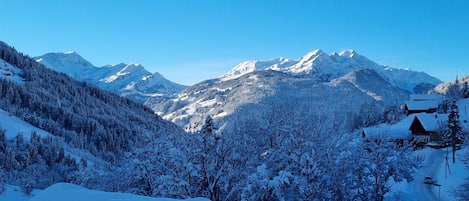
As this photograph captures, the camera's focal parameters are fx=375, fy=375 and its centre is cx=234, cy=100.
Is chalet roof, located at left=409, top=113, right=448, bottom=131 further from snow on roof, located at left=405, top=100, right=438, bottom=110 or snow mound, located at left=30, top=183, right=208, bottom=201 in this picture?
snow mound, located at left=30, top=183, right=208, bottom=201

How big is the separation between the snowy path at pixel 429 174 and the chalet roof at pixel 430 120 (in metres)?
7.00

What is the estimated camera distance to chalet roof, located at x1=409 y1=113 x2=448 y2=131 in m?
63.8

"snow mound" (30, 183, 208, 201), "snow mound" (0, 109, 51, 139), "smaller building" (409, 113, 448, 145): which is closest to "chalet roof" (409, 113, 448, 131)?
"smaller building" (409, 113, 448, 145)

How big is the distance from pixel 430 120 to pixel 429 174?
25329mm

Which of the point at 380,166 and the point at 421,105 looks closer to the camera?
the point at 380,166

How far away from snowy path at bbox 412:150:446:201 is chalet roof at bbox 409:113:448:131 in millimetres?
7001

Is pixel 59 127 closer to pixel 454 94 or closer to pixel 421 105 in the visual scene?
pixel 421 105

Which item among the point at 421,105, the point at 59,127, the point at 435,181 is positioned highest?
the point at 421,105

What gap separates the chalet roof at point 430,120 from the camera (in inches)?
2511

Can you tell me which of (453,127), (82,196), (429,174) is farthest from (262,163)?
(453,127)

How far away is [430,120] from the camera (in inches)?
2584

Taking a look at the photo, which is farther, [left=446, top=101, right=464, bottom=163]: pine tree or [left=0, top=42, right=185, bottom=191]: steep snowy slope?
[left=446, top=101, right=464, bottom=163]: pine tree

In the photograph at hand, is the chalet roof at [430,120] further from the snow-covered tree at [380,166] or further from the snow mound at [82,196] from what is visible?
the snow mound at [82,196]

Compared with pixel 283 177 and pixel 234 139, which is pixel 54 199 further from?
pixel 234 139
